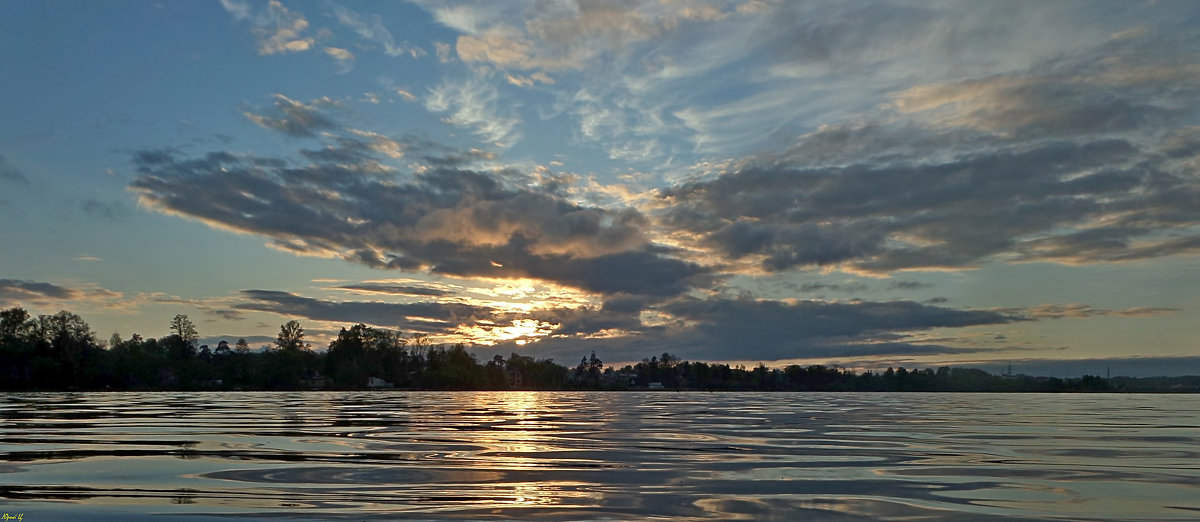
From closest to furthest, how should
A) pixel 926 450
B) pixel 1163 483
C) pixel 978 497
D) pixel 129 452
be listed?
1. pixel 978 497
2. pixel 1163 483
3. pixel 129 452
4. pixel 926 450

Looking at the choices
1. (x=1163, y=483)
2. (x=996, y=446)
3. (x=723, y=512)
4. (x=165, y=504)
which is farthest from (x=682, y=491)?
(x=996, y=446)

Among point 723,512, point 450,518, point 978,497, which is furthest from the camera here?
point 978,497

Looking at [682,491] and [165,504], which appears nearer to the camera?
[165,504]

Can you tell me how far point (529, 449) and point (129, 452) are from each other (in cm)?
936

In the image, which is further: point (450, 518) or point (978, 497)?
point (978, 497)

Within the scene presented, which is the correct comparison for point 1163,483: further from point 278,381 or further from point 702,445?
point 278,381

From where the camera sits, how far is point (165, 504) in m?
10.8

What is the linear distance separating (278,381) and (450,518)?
17471cm

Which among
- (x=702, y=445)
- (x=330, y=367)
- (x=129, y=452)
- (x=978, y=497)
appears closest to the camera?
(x=978, y=497)

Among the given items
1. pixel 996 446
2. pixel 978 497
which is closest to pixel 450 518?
pixel 978 497

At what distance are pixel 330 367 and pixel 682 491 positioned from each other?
189864mm

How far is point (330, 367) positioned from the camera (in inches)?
7426

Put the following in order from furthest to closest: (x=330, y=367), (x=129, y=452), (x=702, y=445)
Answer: (x=330, y=367) → (x=702, y=445) → (x=129, y=452)

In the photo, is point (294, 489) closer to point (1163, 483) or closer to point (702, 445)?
point (702, 445)
